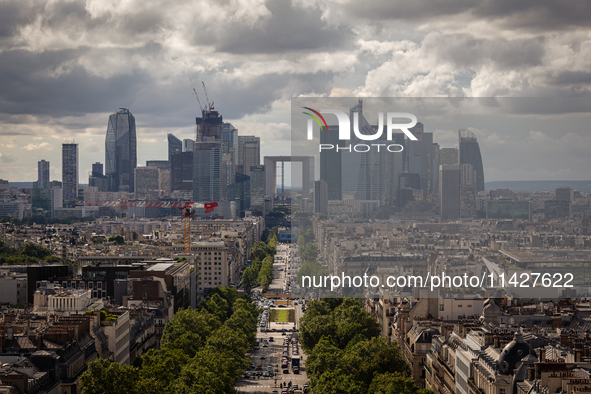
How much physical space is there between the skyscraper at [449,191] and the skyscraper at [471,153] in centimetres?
131

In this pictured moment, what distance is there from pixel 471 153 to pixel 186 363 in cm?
2245

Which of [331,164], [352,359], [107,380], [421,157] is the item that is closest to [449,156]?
[421,157]

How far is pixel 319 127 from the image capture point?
49.2m

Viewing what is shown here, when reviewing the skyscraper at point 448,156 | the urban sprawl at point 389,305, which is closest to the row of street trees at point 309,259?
the urban sprawl at point 389,305

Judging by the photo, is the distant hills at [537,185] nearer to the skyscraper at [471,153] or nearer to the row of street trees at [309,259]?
the skyscraper at [471,153]

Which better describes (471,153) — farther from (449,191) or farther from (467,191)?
(449,191)

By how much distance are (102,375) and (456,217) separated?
2769 cm

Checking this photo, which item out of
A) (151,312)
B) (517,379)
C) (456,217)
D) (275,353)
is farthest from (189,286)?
(517,379)

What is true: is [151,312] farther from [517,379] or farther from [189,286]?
[517,379]

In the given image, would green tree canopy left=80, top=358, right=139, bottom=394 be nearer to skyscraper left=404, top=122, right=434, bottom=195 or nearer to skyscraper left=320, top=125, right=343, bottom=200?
skyscraper left=320, top=125, right=343, bottom=200

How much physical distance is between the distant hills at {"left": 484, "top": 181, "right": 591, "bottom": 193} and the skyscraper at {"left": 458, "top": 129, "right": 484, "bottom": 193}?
76cm

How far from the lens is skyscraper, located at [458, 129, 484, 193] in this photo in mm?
54500

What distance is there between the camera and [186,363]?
5744cm

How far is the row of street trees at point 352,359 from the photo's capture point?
5141cm
